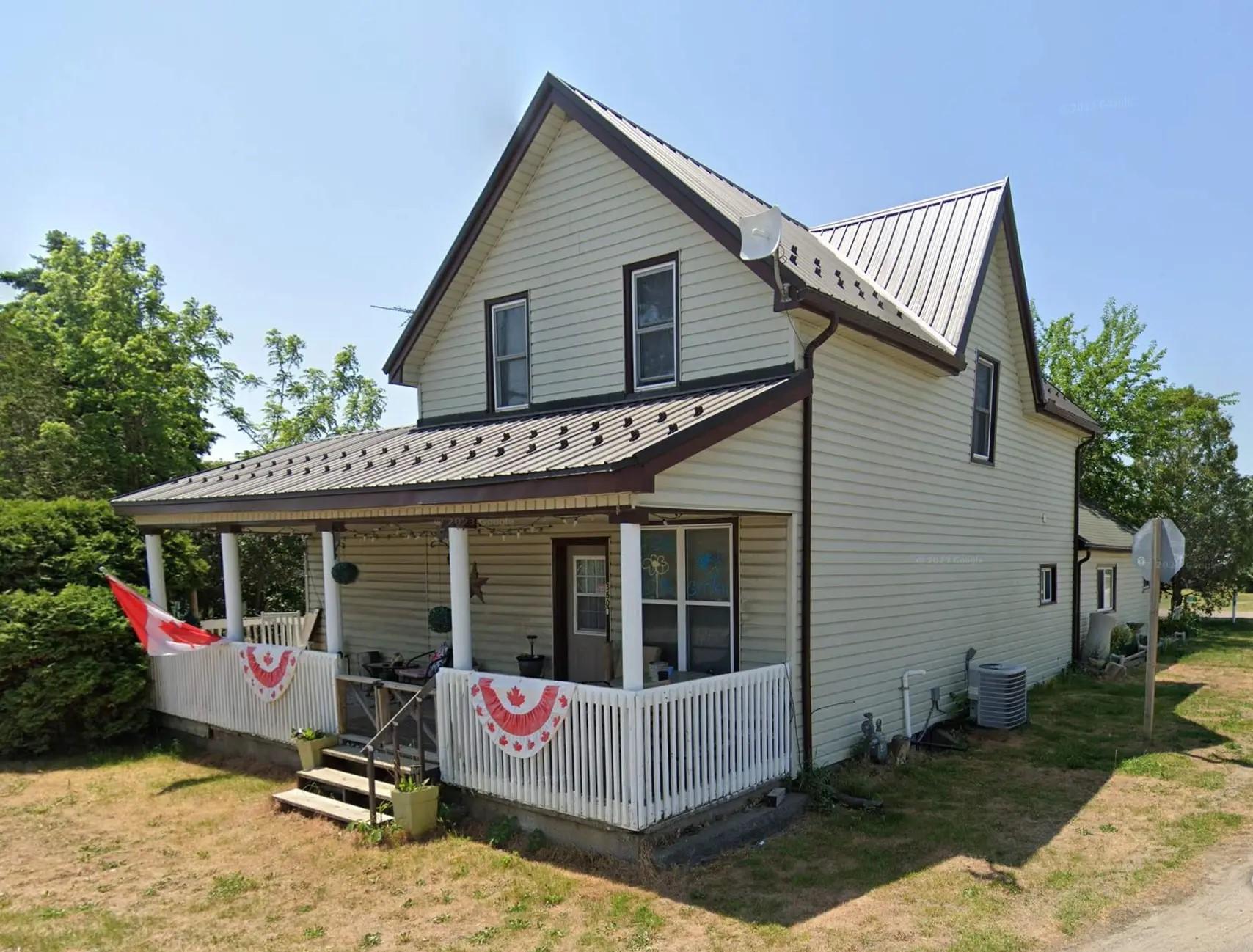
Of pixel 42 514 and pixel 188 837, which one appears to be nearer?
pixel 188 837

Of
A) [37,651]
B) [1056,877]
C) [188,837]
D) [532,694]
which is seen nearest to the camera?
[1056,877]

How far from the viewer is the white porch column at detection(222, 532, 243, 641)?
1120cm

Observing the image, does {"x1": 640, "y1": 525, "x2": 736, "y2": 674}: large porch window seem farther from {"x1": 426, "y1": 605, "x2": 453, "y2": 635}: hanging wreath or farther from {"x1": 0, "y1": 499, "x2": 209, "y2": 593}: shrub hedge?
{"x1": 0, "y1": 499, "x2": 209, "y2": 593}: shrub hedge

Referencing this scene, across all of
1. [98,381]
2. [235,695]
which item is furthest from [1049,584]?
[98,381]

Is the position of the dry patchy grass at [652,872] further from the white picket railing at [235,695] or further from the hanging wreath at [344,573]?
the hanging wreath at [344,573]

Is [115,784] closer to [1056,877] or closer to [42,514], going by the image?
[42,514]

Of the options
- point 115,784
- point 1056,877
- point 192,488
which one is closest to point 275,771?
point 115,784

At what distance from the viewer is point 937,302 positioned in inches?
456

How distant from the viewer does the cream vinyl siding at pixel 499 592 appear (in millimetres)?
8633

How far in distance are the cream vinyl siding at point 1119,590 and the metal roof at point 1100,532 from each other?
174 millimetres

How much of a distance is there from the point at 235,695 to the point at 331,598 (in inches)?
98.9

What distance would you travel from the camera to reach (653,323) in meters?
9.86

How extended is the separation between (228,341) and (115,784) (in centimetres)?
2234

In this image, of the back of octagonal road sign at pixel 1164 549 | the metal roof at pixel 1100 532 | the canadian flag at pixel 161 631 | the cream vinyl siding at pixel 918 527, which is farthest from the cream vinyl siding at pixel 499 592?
the metal roof at pixel 1100 532
